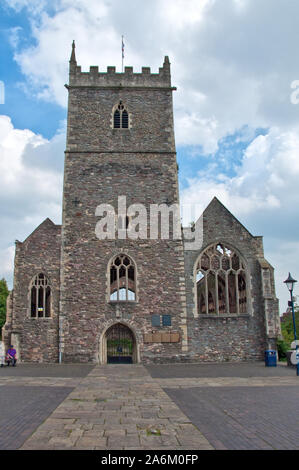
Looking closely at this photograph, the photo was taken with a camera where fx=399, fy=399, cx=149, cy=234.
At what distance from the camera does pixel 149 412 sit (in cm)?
798

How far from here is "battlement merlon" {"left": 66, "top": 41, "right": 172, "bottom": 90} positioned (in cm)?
2378

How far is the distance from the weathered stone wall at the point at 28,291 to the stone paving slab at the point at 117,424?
9.55 metres

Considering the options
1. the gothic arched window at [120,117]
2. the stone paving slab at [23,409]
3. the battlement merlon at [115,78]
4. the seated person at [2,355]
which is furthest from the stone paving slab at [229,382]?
the battlement merlon at [115,78]

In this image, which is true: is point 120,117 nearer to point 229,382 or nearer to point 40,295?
point 40,295

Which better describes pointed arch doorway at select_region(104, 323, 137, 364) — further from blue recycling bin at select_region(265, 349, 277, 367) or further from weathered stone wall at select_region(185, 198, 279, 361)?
blue recycling bin at select_region(265, 349, 277, 367)

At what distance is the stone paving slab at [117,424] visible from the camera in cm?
566

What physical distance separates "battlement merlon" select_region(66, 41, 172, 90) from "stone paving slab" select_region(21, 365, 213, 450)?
1839 cm

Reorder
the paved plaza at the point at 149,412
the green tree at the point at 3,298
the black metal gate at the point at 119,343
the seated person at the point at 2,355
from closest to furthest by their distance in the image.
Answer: the paved plaza at the point at 149,412 → the seated person at the point at 2,355 → the black metal gate at the point at 119,343 → the green tree at the point at 3,298

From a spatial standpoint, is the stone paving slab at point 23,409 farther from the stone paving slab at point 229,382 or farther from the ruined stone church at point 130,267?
the ruined stone church at point 130,267

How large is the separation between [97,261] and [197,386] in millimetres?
10272

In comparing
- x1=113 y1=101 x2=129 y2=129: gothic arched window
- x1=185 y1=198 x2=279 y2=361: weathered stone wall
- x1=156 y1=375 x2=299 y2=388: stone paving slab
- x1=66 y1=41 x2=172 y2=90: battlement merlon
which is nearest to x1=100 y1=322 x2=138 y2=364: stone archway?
x1=185 y1=198 x2=279 y2=361: weathered stone wall

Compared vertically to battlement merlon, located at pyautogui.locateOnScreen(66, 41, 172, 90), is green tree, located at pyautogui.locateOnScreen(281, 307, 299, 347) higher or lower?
lower

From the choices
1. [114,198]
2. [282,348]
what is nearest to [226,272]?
[282,348]
